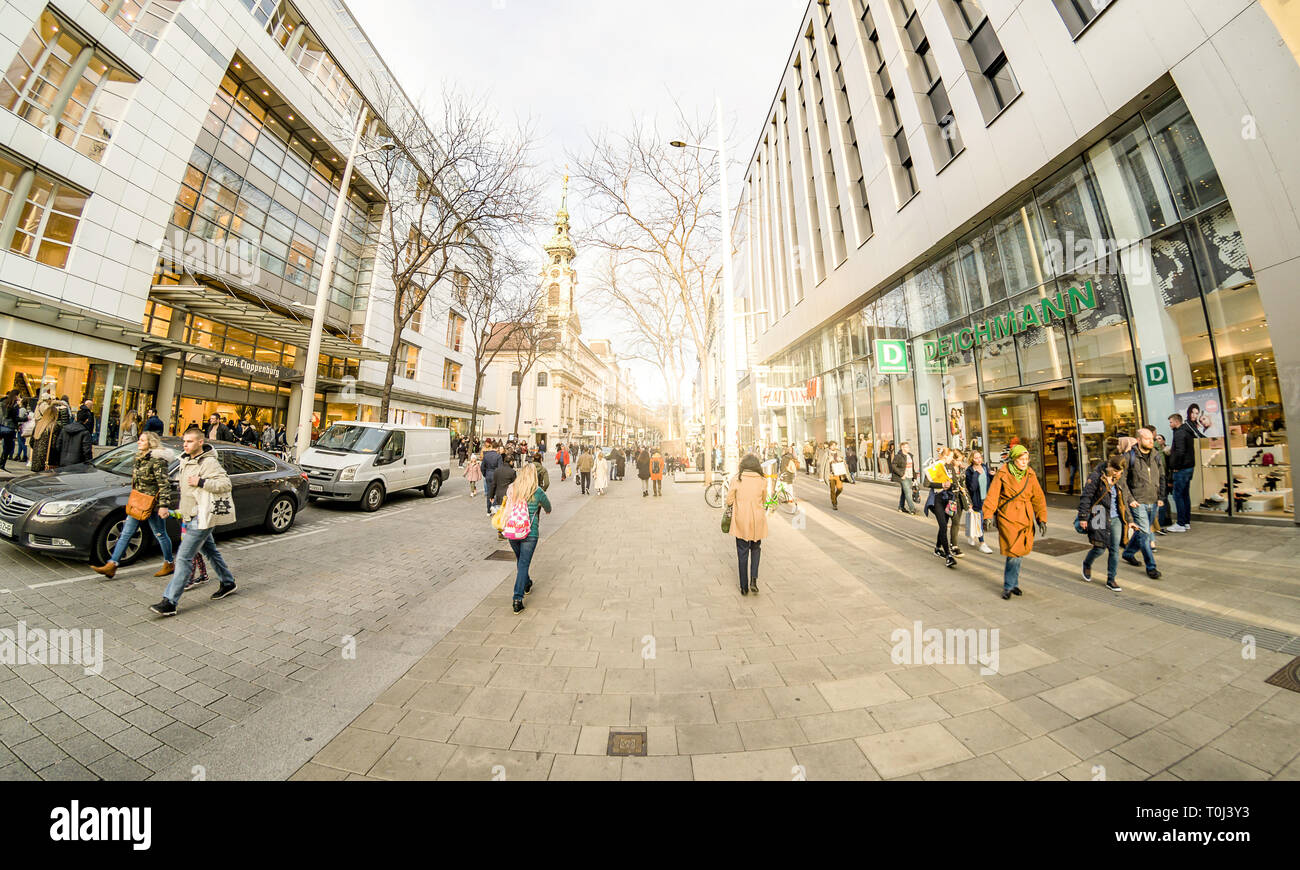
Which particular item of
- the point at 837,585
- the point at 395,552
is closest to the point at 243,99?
the point at 395,552

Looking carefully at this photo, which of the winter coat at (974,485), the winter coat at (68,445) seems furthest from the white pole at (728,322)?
the winter coat at (68,445)

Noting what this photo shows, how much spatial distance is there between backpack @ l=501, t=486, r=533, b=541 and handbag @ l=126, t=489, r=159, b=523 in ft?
14.3

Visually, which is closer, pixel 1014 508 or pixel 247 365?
pixel 1014 508

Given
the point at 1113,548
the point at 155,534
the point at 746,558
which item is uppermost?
the point at 1113,548

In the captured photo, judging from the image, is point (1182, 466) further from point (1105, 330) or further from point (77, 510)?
point (77, 510)

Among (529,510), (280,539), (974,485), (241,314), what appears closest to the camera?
(529,510)

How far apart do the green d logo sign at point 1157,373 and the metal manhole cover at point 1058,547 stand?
14.1ft

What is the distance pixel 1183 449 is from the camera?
7.68m

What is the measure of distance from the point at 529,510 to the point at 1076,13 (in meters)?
15.6

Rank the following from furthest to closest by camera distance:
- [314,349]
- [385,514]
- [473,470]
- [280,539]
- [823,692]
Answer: [473,470] → [314,349] → [385,514] → [280,539] → [823,692]

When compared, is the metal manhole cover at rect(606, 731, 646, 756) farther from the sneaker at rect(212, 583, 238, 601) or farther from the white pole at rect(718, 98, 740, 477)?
the white pole at rect(718, 98, 740, 477)

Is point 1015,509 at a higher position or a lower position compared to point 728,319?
lower

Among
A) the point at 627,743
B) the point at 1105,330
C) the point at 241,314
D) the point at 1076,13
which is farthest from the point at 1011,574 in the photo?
the point at 241,314
